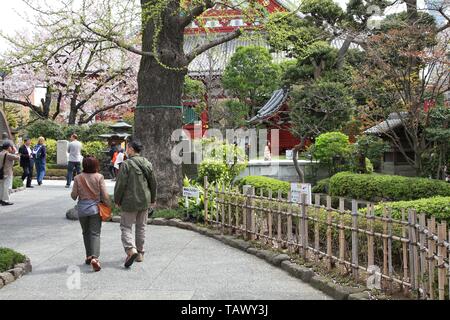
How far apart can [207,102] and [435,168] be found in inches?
603

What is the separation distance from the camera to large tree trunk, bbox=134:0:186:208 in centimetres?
1211

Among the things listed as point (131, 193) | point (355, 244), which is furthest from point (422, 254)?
point (131, 193)

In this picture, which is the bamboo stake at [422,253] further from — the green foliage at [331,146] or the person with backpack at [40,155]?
the person with backpack at [40,155]

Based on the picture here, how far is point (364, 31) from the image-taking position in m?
20.5

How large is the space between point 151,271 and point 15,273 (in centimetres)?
169

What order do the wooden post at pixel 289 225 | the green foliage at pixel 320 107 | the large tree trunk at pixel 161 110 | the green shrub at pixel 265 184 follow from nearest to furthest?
the wooden post at pixel 289 225
the large tree trunk at pixel 161 110
the green shrub at pixel 265 184
the green foliage at pixel 320 107

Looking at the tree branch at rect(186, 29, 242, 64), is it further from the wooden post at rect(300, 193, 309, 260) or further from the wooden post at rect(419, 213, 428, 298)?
the wooden post at rect(419, 213, 428, 298)

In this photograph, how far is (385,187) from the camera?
15.0 meters

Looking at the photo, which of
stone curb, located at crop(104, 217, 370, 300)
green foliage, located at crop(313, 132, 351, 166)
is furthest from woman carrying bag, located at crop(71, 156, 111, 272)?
green foliage, located at crop(313, 132, 351, 166)

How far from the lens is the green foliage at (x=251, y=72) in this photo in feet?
90.9

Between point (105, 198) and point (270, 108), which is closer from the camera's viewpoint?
point (105, 198)

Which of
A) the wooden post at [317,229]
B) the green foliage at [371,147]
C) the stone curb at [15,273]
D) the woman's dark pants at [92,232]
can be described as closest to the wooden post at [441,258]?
the wooden post at [317,229]

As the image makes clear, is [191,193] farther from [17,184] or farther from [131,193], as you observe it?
[17,184]

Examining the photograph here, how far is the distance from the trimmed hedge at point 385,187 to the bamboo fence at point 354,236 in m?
6.04
